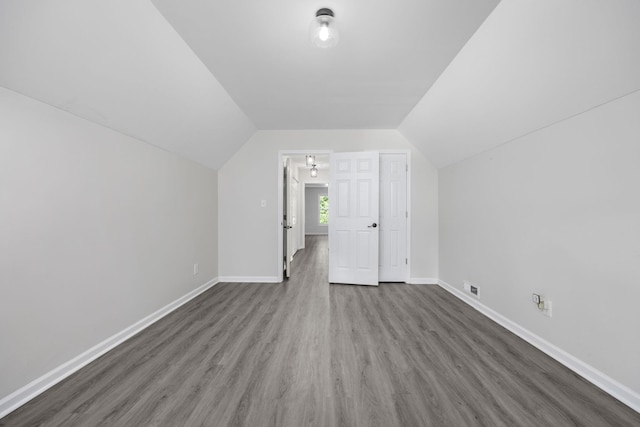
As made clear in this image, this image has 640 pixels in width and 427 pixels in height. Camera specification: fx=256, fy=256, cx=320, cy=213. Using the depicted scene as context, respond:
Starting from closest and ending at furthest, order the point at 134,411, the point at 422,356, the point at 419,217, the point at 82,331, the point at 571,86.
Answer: the point at 134,411
the point at 571,86
the point at 82,331
the point at 422,356
the point at 419,217

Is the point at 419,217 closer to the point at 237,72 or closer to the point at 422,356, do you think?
the point at 422,356

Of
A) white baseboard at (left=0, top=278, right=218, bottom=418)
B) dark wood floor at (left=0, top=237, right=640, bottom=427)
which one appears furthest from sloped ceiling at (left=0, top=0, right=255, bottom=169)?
dark wood floor at (left=0, top=237, right=640, bottom=427)

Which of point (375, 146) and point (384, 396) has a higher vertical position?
point (375, 146)

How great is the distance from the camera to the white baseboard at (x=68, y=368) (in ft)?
4.73

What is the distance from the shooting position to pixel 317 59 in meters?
Result: 2.21

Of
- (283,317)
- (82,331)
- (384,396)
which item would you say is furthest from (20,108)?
(384,396)

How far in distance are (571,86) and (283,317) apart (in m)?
3.01

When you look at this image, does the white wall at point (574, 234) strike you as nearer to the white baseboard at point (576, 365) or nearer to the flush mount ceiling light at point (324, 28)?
the white baseboard at point (576, 365)

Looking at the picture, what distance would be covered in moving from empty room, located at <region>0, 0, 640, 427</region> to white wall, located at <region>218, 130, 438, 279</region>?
0.81 m

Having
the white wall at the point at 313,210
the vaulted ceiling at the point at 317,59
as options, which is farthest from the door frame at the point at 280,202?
the white wall at the point at 313,210

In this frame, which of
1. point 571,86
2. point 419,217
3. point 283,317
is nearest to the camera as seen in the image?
point 571,86

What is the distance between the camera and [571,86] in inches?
66.1

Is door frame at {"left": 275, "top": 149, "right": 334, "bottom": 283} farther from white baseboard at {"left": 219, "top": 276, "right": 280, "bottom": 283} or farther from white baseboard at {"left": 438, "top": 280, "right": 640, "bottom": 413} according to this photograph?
white baseboard at {"left": 438, "top": 280, "right": 640, "bottom": 413}

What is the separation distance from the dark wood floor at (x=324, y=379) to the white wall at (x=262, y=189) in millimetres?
1368
